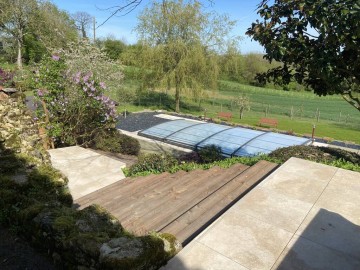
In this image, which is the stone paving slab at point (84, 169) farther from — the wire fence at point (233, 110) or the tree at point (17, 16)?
the tree at point (17, 16)

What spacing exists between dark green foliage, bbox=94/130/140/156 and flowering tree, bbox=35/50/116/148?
429 mm

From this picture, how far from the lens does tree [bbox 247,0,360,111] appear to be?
4.58 meters

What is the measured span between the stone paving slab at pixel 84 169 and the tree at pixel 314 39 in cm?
623

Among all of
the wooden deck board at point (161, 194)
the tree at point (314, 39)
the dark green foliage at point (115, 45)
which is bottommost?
the wooden deck board at point (161, 194)

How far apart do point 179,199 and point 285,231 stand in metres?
2.17

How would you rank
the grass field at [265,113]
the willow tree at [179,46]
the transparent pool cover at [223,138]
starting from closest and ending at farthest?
the transparent pool cover at [223,138] < the grass field at [265,113] < the willow tree at [179,46]

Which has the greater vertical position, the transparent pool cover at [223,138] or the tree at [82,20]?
the tree at [82,20]

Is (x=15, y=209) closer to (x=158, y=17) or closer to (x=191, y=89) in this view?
(x=191, y=89)

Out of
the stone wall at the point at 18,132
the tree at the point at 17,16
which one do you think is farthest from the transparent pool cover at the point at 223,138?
the tree at the point at 17,16

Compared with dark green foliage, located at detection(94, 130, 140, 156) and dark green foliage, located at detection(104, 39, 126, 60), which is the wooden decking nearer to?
dark green foliage, located at detection(94, 130, 140, 156)

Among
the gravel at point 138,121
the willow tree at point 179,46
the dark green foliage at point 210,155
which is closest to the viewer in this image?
the dark green foliage at point 210,155

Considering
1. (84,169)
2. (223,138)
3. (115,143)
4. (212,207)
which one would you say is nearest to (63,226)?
(212,207)

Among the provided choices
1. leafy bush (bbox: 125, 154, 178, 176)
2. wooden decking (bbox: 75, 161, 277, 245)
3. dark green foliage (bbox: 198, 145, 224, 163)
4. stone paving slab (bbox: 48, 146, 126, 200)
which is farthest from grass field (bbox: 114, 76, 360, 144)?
wooden decking (bbox: 75, 161, 277, 245)

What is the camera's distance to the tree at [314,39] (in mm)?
4578
